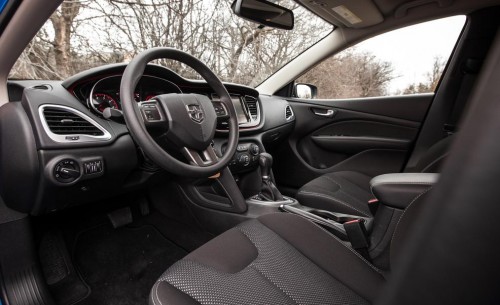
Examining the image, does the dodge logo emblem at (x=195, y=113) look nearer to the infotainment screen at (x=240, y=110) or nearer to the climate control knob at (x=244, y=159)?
the climate control knob at (x=244, y=159)

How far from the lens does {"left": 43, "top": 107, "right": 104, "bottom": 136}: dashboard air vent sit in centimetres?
107

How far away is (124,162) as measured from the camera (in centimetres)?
128

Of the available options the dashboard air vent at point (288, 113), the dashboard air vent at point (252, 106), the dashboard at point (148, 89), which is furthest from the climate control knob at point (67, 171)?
the dashboard air vent at point (288, 113)

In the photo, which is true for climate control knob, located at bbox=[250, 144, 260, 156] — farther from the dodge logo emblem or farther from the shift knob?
the dodge logo emblem

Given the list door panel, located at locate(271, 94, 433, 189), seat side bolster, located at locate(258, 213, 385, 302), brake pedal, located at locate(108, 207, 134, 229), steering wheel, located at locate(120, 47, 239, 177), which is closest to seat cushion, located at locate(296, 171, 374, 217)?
door panel, located at locate(271, 94, 433, 189)

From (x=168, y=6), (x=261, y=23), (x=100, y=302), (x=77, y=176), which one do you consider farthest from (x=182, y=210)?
(x=168, y=6)

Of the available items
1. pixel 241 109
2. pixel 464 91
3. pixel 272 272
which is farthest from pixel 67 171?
pixel 464 91

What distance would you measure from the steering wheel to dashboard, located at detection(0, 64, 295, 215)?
0.20 m

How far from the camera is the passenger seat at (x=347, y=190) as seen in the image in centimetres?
158

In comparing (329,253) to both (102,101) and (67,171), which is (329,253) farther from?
(102,101)

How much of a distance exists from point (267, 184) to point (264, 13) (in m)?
1.01

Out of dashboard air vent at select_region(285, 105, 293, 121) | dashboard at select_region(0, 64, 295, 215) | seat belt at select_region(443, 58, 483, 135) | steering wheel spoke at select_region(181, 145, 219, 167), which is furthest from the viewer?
dashboard air vent at select_region(285, 105, 293, 121)

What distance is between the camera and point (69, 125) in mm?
1123

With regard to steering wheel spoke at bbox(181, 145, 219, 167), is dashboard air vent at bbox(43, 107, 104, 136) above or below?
above
